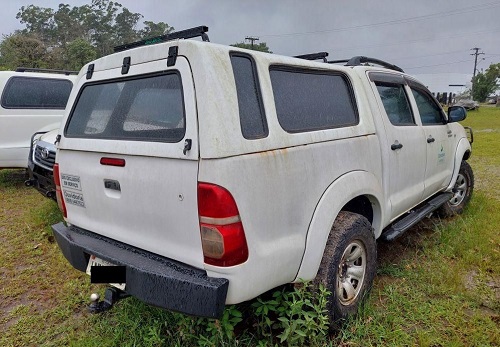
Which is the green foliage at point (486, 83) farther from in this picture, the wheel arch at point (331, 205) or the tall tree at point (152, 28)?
the wheel arch at point (331, 205)

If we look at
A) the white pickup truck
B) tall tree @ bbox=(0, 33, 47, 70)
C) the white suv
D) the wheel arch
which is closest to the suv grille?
the white suv

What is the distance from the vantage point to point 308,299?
2244mm

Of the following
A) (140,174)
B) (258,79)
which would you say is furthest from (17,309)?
(258,79)

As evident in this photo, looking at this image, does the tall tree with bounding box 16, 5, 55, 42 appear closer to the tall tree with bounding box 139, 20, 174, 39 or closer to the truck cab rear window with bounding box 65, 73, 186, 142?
the tall tree with bounding box 139, 20, 174, 39

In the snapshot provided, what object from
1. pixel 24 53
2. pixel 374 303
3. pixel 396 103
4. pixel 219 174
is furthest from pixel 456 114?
pixel 24 53

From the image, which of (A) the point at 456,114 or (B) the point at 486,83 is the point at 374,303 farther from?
(B) the point at 486,83

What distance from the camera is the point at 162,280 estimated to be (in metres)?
1.93

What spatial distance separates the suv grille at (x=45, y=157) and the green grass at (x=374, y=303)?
86 cm

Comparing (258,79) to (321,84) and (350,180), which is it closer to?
(321,84)

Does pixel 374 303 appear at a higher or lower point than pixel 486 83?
higher

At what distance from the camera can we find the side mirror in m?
4.11

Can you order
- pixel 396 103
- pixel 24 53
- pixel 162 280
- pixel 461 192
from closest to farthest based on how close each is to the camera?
pixel 162 280 → pixel 396 103 → pixel 461 192 → pixel 24 53

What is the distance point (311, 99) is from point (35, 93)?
19.9 feet

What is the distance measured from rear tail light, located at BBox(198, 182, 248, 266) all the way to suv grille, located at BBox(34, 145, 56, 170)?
3377mm
